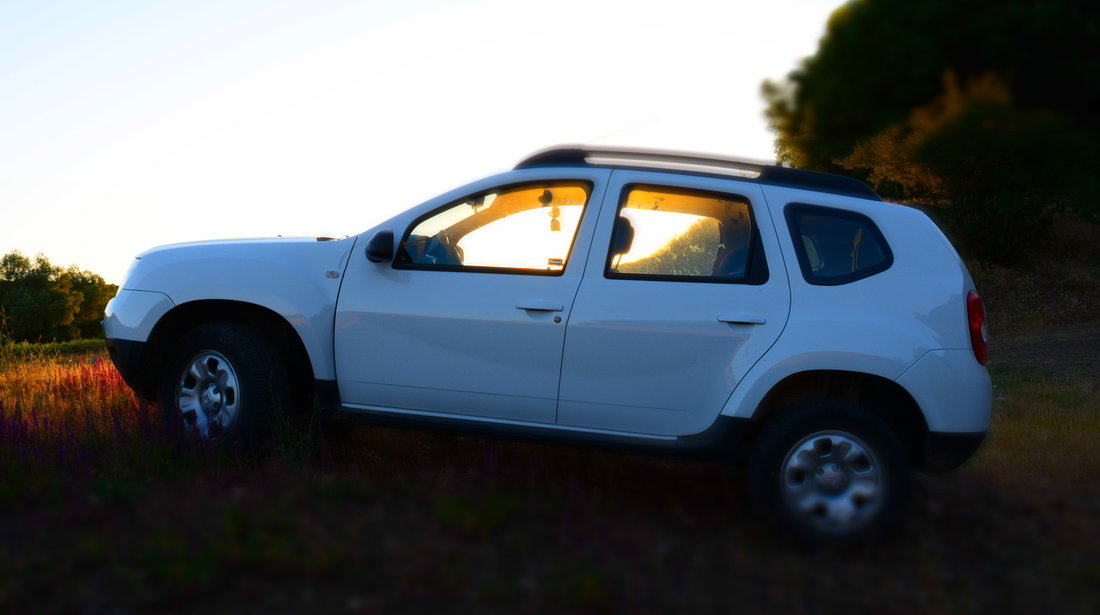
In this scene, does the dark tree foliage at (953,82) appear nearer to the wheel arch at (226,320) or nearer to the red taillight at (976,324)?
the red taillight at (976,324)

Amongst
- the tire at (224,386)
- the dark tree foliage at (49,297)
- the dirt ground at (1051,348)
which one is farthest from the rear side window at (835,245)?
the dark tree foliage at (49,297)

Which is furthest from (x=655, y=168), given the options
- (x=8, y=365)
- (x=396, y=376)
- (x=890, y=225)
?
(x=8, y=365)

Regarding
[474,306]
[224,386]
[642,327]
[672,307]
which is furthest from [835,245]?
[224,386]

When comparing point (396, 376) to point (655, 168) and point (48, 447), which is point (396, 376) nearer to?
point (655, 168)

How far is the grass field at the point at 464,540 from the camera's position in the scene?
4.01 metres

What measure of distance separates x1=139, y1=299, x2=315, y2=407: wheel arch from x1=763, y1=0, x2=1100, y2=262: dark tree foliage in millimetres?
3214

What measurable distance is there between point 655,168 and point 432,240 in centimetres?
127

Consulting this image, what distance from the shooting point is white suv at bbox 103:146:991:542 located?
16.3 feet

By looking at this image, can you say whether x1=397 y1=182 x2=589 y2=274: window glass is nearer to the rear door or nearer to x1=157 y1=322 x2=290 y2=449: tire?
the rear door

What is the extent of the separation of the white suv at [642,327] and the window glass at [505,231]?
12mm

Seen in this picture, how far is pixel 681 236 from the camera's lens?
542 cm

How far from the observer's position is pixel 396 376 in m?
5.59

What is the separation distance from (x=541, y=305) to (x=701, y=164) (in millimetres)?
1167

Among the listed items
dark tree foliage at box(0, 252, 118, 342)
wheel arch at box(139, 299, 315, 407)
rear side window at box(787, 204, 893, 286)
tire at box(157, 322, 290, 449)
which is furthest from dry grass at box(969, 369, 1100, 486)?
dark tree foliage at box(0, 252, 118, 342)
